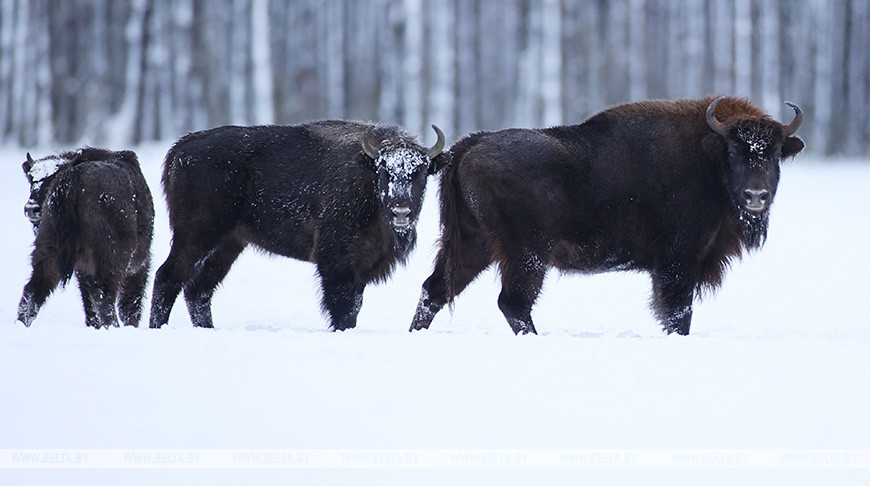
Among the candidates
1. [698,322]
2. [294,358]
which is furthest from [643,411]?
[698,322]

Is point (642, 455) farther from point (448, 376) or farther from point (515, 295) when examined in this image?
point (515, 295)

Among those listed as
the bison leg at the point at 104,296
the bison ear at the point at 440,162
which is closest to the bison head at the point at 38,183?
the bison leg at the point at 104,296

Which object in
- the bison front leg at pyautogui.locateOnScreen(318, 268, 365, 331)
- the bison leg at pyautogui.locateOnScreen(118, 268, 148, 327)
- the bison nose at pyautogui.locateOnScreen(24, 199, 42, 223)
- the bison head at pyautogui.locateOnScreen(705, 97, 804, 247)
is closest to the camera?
the bison head at pyautogui.locateOnScreen(705, 97, 804, 247)

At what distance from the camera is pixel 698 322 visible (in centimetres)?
995

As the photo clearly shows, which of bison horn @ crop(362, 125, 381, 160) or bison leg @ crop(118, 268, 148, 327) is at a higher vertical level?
bison horn @ crop(362, 125, 381, 160)

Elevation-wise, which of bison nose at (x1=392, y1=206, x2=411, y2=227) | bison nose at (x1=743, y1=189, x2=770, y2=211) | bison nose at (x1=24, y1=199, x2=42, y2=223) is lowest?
bison nose at (x1=24, y1=199, x2=42, y2=223)

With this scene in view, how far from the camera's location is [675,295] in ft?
25.7

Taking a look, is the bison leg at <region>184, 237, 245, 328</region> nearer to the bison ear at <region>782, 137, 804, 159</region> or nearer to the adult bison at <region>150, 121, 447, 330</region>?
the adult bison at <region>150, 121, 447, 330</region>

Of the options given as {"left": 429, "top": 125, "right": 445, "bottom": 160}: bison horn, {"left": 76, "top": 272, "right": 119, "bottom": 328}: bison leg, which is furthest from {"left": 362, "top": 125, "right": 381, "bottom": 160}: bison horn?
{"left": 76, "top": 272, "right": 119, "bottom": 328}: bison leg

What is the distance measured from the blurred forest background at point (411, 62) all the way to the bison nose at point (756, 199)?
12384 mm

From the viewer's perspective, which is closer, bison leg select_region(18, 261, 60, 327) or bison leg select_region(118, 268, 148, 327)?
bison leg select_region(18, 261, 60, 327)

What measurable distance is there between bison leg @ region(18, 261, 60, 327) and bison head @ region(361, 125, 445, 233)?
2.57m

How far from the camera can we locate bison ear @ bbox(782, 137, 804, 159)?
26.5 feet

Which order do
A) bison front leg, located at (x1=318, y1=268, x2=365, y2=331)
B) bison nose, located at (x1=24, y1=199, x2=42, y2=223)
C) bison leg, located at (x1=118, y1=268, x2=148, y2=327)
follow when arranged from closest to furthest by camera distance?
bison front leg, located at (x1=318, y1=268, x2=365, y2=331)
bison nose, located at (x1=24, y1=199, x2=42, y2=223)
bison leg, located at (x1=118, y1=268, x2=148, y2=327)
